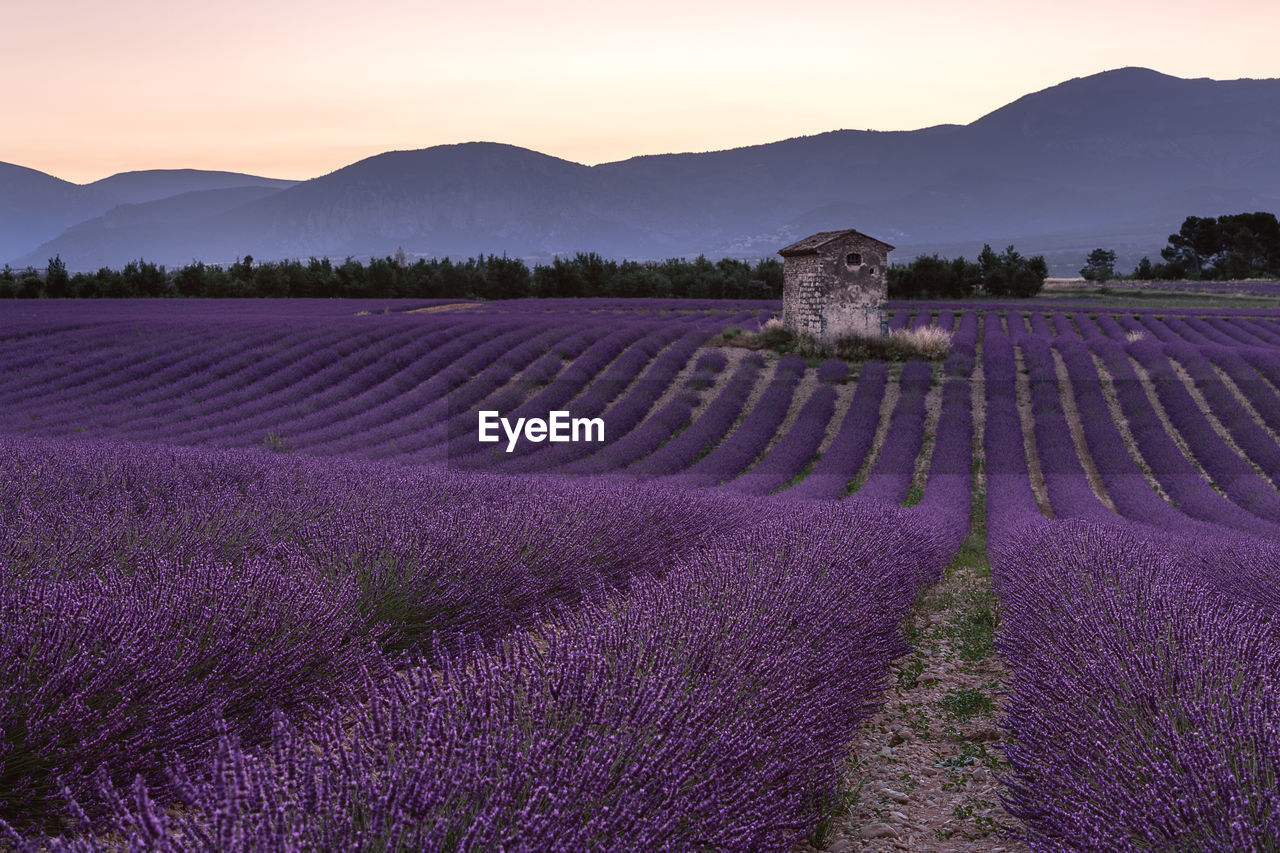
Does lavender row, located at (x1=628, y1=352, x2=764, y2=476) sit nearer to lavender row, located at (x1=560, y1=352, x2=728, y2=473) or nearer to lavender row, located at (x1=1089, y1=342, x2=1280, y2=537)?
lavender row, located at (x1=560, y1=352, x2=728, y2=473)

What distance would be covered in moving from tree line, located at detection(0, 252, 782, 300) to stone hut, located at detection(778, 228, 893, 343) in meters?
19.3

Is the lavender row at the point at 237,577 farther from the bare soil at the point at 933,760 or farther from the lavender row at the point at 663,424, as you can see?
the lavender row at the point at 663,424

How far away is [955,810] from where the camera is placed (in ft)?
10.4

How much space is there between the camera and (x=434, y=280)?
4062 cm

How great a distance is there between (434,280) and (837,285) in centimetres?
2443

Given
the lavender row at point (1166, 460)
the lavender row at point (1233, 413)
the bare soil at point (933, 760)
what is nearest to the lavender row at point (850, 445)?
the lavender row at point (1166, 460)

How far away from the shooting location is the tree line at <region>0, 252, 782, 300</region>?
38.9m

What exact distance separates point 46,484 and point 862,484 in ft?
32.7

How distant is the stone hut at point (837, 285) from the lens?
20.4 meters

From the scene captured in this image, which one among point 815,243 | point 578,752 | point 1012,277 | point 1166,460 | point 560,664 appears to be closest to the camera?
point 578,752

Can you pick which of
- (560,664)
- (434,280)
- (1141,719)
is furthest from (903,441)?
(434,280)

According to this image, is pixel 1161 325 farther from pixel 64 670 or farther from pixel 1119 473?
pixel 64 670

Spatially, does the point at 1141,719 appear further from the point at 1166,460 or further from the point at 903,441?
the point at 1166,460

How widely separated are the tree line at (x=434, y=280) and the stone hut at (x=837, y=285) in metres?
19.3
